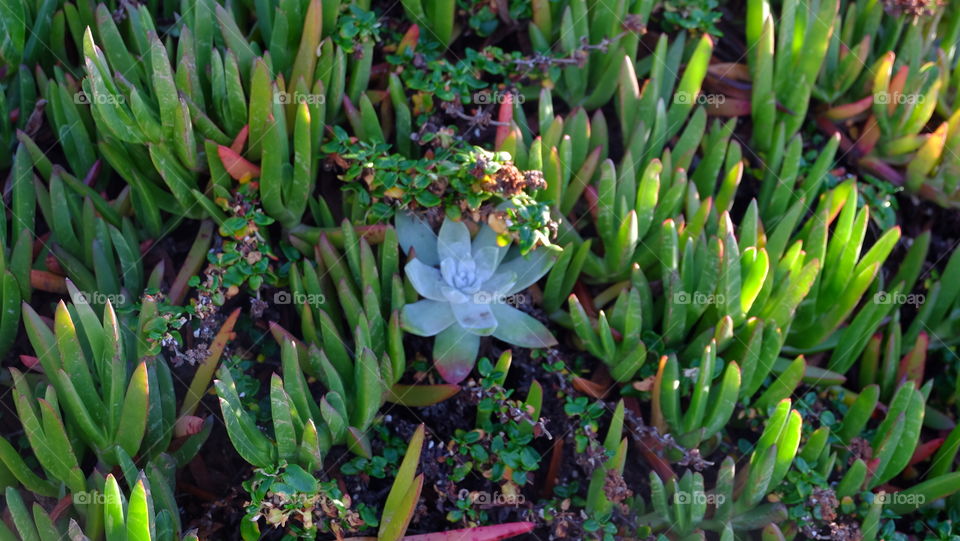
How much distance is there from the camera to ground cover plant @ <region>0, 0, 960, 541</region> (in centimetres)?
166

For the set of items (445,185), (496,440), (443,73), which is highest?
(443,73)

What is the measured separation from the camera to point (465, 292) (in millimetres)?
1835

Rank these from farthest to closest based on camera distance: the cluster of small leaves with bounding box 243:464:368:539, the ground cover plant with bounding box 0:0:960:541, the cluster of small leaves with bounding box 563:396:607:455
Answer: the cluster of small leaves with bounding box 563:396:607:455 → the ground cover plant with bounding box 0:0:960:541 → the cluster of small leaves with bounding box 243:464:368:539

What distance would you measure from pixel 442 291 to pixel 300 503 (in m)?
0.50

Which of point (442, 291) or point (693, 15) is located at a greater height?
point (693, 15)

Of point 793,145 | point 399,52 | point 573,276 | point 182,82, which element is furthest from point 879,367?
point 182,82

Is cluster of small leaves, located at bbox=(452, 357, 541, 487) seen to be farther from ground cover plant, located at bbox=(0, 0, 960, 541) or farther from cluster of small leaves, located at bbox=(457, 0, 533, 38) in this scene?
cluster of small leaves, located at bbox=(457, 0, 533, 38)

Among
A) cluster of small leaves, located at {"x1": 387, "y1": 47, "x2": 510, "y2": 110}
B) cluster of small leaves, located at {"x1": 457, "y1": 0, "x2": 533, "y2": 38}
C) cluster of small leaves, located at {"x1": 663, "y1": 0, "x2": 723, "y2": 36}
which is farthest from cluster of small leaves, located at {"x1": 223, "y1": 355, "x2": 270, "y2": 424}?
cluster of small leaves, located at {"x1": 663, "y1": 0, "x2": 723, "y2": 36}

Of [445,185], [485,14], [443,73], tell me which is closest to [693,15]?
[485,14]

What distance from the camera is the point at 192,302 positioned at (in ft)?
5.80

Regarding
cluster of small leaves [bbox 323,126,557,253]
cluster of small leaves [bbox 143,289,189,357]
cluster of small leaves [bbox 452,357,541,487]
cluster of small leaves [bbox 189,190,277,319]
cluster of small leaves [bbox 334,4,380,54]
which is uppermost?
cluster of small leaves [bbox 334,4,380,54]

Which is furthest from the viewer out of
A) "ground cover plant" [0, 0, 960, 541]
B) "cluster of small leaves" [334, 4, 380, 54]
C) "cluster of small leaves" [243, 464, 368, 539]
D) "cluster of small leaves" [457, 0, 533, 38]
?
"cluster of small leaves" [457, 0, 533, 38]

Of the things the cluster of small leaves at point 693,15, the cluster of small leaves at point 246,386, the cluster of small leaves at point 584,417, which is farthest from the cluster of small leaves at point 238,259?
the cluster of small leaves at point 693,15

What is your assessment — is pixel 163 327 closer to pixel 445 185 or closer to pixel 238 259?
pixel 238 259
